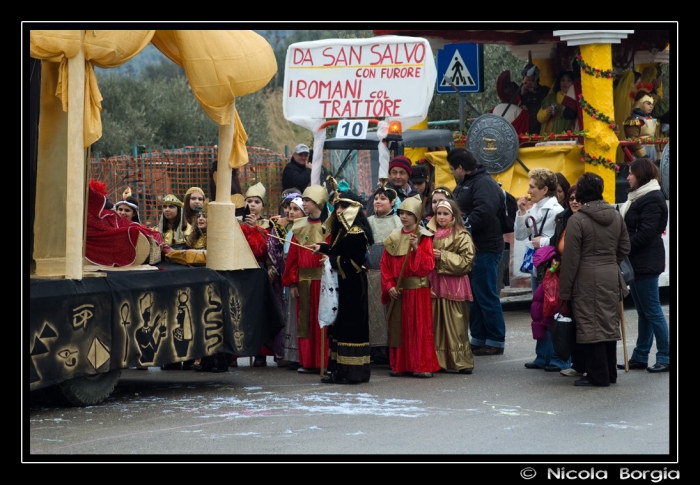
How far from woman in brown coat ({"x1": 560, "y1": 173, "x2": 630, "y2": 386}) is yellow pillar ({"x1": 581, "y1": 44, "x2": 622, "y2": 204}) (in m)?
5.96

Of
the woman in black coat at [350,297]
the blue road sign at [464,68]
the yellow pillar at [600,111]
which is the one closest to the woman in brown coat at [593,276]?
the woman in black coat at [350,297]

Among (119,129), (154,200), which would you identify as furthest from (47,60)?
(119,129)

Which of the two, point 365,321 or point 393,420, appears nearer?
point 393,420

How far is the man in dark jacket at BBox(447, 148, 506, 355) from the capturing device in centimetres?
1071

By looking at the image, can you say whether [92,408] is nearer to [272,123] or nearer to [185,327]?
[185,327]

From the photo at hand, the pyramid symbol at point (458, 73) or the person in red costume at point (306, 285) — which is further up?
the pyramid symbol at point (458, 73)

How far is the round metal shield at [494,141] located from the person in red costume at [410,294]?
5645mm

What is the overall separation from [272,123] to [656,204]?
1469 inches

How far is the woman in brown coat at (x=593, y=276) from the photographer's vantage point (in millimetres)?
8805

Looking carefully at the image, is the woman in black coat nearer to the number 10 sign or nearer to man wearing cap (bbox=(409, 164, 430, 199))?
man wearing cap (bbox=(409, 164, 430, 199))

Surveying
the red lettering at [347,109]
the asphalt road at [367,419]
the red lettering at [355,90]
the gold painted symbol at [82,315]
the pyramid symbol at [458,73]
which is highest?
the pyramid symbol at [458,73]

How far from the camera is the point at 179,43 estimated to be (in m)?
8.86

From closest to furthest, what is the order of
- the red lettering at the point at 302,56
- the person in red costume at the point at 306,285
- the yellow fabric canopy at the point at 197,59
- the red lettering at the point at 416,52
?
the yellow fabric canopy at the point at 197,59 → the person in red costume at the point at 306,285 → the red lettering at the point at 416,52 → the red lettering at the point at 302,56

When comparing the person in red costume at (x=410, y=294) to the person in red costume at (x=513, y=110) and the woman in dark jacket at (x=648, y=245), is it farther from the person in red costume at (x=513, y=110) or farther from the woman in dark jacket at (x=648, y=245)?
the person in red costume at (x=513, y=110)
